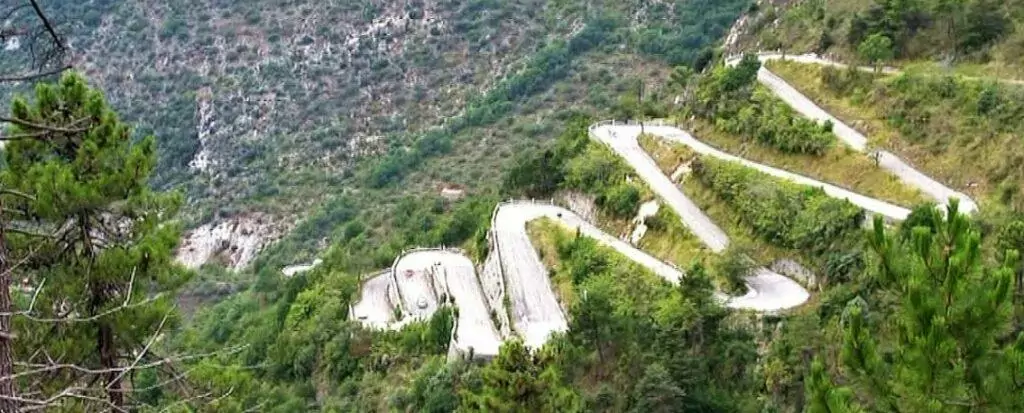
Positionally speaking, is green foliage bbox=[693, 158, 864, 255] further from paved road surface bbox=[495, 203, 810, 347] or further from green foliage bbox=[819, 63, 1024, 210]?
green foliage bbox=[819, 63, 1024, 210]

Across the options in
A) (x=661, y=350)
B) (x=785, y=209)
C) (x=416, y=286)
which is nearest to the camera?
(x=661, y=350)

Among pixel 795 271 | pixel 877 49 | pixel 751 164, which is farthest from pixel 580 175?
pixel 795 271

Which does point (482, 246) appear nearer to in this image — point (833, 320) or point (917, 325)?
point (833, 320)

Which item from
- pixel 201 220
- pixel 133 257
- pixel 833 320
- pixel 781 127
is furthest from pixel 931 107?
pixel 201 220

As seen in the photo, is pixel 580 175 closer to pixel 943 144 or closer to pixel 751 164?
pixel 751 164

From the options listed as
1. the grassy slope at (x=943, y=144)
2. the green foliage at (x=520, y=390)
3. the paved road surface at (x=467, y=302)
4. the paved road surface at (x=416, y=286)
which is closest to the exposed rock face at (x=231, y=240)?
the paved road surface at (x=467, y=302)
